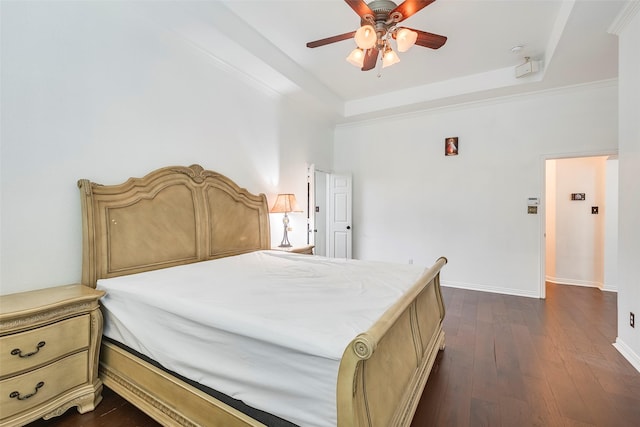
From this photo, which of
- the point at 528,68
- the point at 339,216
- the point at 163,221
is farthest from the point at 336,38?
the point at 339,216

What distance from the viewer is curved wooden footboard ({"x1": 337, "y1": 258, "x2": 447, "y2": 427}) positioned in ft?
3.07

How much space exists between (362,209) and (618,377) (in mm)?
3757

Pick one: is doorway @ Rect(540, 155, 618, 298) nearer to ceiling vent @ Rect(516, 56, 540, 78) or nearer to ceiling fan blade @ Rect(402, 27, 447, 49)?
ceiling vent @ Rect(516, 56, 540, 78)

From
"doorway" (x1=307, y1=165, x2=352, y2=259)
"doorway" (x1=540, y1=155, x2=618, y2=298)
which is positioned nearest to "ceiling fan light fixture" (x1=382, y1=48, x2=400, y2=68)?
"doorway" (x1=307, y1=165, x2=352, y2=259)

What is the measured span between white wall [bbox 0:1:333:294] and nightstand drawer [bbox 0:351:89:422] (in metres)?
0.60

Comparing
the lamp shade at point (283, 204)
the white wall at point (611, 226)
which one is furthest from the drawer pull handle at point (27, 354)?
the white wall at point (611, 226)

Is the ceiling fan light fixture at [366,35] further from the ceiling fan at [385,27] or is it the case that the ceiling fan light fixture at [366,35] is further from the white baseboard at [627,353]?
the white baseboard at [627,353]

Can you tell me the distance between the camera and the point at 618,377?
207 centimetres

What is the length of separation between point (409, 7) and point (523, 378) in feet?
9.18

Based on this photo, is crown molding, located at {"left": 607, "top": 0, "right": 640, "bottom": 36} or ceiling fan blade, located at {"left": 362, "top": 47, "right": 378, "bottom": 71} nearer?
crown molding, located at {"left": 607, "top": 0, "right": 640, "bottom": 36}

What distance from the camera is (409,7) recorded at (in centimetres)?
206

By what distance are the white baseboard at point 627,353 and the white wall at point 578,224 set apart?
2.54m

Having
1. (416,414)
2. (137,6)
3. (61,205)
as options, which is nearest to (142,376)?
(61,205)

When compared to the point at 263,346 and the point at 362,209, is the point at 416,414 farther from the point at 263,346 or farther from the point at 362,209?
the point at 362,209
